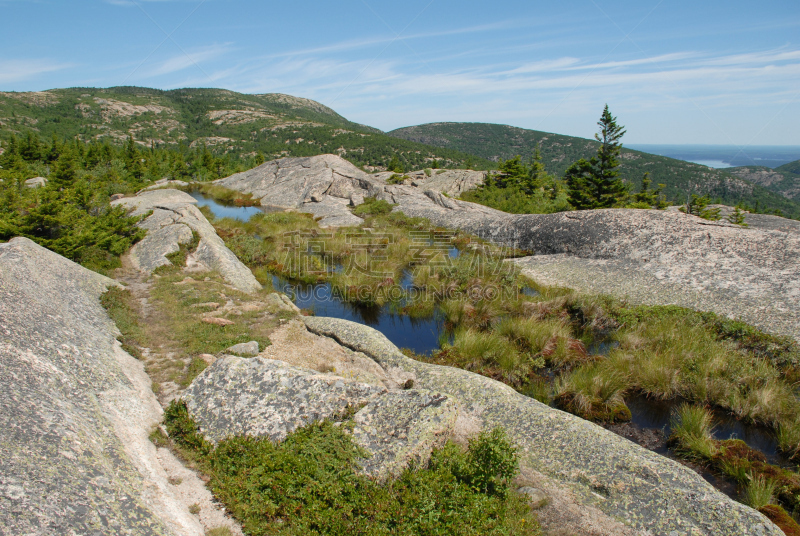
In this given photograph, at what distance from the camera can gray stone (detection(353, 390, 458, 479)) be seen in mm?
6281

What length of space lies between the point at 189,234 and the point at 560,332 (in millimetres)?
17252

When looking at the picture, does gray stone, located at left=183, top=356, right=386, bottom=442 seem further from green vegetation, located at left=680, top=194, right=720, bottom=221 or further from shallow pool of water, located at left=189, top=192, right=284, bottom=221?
green vegetation, located at left=680, top=194, right=720, bottom=221

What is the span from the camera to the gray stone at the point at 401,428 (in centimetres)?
628

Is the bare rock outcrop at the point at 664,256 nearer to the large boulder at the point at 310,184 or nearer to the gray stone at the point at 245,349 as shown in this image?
the large boulder at the point at 310,184

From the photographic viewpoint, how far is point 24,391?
5.86 meters

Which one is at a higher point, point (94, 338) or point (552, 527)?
point (94, 338)

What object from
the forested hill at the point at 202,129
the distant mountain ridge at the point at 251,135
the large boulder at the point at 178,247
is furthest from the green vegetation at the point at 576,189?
the distant mountain ridge at the point at 251,135

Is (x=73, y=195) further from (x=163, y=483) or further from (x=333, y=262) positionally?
(x=163, y=483)

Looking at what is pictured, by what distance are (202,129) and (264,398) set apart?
19776cm

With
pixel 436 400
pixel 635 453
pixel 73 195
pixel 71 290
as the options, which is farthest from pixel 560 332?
pixel 73 195

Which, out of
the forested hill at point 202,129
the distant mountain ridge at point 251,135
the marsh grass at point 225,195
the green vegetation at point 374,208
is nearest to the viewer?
the green vegetation at point 374,208

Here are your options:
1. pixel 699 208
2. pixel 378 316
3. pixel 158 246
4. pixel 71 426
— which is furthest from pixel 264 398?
pixel 699 208

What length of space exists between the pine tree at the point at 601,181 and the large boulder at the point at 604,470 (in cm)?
3129

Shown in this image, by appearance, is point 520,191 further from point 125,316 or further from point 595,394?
point 125,316
